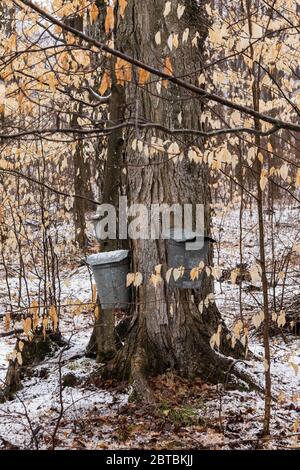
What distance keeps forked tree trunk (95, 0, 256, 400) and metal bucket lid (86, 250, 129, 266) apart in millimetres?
237

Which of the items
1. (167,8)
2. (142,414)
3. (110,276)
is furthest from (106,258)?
(167,8)

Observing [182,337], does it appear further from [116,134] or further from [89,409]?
[116,134]

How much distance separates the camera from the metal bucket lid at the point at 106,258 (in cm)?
423

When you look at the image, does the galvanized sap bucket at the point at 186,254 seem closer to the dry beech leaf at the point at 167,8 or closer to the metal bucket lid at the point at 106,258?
the metal bucket lid at the point at 106,258

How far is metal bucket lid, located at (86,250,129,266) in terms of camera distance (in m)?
4.23

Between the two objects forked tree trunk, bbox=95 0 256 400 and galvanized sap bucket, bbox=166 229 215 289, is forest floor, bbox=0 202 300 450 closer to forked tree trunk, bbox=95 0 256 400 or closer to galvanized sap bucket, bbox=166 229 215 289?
forked tree trunk, bbox=95 0 256 400

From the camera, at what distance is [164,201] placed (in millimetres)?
4508

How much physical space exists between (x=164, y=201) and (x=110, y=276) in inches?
31.7

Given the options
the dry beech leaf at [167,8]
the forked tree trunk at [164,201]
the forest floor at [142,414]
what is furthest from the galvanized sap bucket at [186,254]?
the dry beech leaf at [167,8]

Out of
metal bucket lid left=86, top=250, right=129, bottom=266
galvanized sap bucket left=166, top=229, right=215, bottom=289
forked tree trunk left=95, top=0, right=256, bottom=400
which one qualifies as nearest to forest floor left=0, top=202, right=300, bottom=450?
forked tree trunk left=95, top=0, right=256, bottom=400

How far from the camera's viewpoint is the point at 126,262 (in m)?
4.48

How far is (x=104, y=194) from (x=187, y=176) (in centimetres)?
92

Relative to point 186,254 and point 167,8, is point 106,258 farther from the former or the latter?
point 167,8
